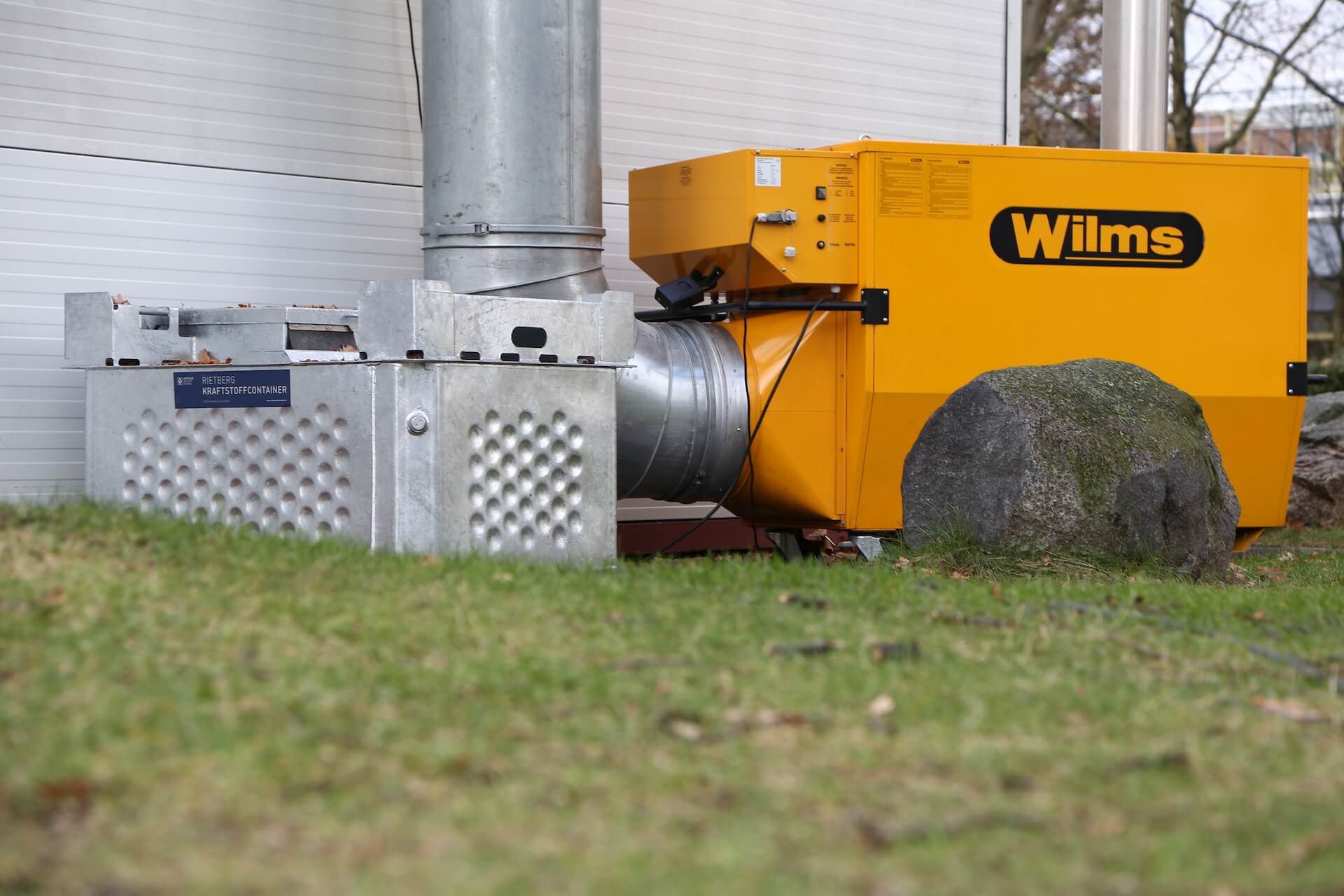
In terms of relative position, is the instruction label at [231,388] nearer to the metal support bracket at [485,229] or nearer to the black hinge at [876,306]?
the metal support bracket at [485,229]

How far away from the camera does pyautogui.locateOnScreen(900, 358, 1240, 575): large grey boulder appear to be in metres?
6.77

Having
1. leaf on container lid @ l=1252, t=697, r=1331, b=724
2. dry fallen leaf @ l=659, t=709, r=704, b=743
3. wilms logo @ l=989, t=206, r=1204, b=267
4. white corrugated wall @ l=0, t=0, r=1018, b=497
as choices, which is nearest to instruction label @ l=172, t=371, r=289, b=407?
white corrugated wall @ l=0, t=0, r=1018, b=497

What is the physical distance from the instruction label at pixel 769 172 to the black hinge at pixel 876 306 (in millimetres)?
721

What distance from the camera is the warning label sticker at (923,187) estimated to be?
7.76m

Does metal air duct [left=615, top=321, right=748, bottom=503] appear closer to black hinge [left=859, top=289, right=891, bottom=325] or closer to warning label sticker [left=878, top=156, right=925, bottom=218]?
black hinge [left=859, top=289, right=891, bottom=325]

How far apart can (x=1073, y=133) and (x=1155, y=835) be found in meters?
26.2

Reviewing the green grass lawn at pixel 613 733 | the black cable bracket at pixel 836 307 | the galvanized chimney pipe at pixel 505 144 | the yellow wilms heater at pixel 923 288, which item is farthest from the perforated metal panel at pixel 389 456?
the black cable bracket at pixel 836 307

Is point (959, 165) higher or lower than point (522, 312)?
higher

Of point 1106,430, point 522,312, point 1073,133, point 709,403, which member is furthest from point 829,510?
point 1073,133

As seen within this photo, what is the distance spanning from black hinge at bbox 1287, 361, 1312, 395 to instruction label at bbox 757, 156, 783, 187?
3.09 meters

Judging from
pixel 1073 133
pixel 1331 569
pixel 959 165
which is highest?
pixel 1073 133

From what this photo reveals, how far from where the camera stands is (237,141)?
8.20 m

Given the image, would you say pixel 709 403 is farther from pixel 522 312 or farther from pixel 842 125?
pixel 842 125

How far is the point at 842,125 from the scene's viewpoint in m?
10.3
